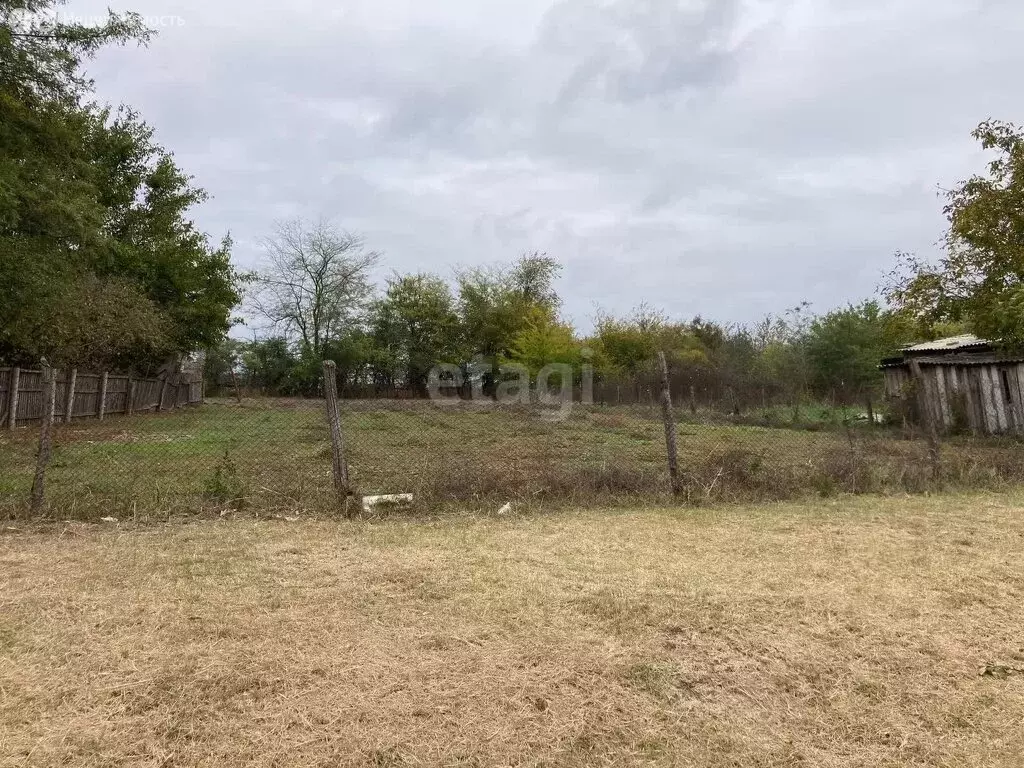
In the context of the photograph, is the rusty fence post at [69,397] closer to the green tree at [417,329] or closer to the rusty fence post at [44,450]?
the rusty fence post at [44,450]

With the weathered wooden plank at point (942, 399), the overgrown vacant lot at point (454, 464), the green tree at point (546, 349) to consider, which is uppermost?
the green tree at point (546, 349)

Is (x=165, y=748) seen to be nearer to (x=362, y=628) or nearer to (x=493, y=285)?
(x=362, y=628)

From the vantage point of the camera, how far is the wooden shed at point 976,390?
15664 mm

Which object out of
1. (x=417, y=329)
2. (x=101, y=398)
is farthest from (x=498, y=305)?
(x=101, y=398)

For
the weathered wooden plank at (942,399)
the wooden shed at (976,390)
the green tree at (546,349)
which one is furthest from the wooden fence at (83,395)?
the wooden shed at (976,390)

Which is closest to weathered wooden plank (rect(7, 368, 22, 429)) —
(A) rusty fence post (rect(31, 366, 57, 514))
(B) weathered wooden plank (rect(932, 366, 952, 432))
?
(A) rusty fence post (rect(31, 366, 57, 514))

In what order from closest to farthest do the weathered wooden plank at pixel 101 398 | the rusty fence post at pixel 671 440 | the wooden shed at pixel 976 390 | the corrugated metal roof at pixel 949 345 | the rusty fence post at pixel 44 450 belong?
the rusty fence post at pixel 44 450
the rusty fence post at pixel 671 440
the wooden shed at pixel 976 390
the corrugated metal roof at pixel 949 345
the weathered wooden plank at pixel 101 398

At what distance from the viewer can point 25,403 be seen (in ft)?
47.3

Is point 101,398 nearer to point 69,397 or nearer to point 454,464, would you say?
point 69,397

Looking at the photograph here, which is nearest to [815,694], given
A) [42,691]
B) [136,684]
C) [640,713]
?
[640,713]

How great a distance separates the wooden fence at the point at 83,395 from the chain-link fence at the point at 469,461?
1.53 feet

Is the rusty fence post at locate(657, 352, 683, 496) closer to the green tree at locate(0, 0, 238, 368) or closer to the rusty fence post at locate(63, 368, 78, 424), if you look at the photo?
the green tree at locate(0, 0, 238, 368)

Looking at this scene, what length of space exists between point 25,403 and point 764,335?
3878 cm

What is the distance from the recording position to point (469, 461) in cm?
884
